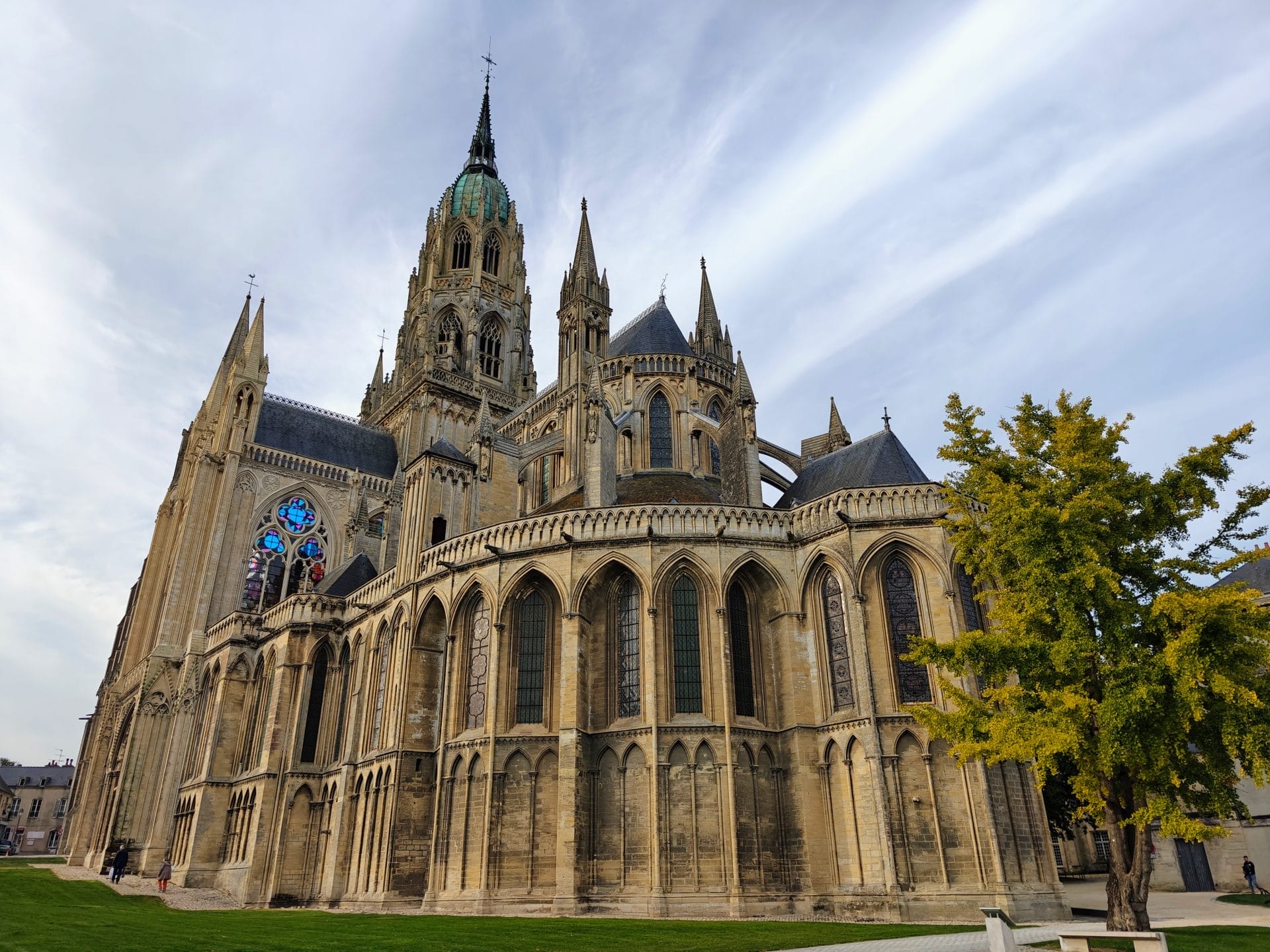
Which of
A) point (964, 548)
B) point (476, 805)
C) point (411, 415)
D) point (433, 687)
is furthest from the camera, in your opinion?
point (411, 415)

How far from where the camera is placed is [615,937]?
14711 mm

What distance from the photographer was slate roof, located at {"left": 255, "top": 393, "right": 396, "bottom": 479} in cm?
4375

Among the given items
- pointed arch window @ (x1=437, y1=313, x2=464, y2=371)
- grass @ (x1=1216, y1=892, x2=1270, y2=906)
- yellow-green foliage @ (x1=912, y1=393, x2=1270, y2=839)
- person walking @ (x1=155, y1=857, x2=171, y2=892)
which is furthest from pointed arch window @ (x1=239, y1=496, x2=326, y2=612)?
grass @ (x1=1216, y1=892, x2=1270, y2=906)

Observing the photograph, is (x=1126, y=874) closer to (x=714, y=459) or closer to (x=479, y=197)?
(x=714, y=459)

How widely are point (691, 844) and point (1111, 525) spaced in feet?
38.1

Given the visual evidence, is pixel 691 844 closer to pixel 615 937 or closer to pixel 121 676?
pixel 615 937

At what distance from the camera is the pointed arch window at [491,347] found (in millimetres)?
53094

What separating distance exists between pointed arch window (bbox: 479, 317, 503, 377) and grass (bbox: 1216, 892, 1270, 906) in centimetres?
4175

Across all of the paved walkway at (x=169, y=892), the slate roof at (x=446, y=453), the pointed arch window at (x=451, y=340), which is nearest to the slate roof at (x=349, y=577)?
the slate roof at (x=446, y=453)

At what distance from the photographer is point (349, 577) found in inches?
1300

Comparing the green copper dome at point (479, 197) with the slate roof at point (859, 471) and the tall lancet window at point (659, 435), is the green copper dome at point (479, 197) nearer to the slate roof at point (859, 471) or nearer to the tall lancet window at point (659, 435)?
the tall lancet window at point (659, 435)

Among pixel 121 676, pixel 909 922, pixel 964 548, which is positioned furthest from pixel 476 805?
pixel 121 676

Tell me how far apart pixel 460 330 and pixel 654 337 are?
21.5m

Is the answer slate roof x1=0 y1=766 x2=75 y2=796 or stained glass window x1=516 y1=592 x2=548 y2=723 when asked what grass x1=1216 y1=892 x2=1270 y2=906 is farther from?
slate roof x1=0 y1=766 x2=75 y2=796
